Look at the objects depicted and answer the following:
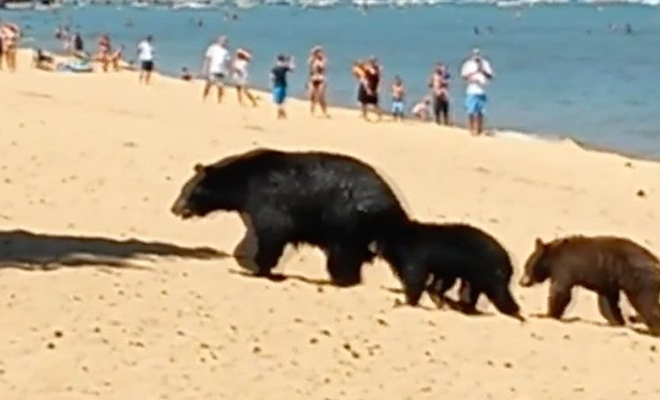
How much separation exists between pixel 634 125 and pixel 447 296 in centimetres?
2964

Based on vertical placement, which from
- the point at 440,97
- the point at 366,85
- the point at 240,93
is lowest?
the point at 240,93

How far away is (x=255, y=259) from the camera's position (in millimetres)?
12359

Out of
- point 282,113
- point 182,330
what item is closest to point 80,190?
point 182,330

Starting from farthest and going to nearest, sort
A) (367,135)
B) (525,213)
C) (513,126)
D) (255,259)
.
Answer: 1. (513,126)
2. (367,135)
3. (525,213)
4. (255,259)

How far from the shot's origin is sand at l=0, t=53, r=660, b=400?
938cm

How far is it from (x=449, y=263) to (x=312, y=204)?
957 millimetres

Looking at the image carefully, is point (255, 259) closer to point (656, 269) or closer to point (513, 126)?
point (656, 269)

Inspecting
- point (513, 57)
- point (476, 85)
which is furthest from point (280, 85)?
point (513, 57)

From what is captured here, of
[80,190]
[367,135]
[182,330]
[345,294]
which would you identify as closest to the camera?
[182,330]

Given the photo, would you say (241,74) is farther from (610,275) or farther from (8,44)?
(610,275)

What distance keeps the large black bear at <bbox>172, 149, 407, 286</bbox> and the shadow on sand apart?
81 centimetres

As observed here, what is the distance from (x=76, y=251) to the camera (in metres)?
12.5

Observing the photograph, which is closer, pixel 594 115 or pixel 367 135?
pixel 367 135

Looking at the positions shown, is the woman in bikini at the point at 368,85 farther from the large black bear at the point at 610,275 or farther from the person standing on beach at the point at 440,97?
the large black bear at the point at 610,275
